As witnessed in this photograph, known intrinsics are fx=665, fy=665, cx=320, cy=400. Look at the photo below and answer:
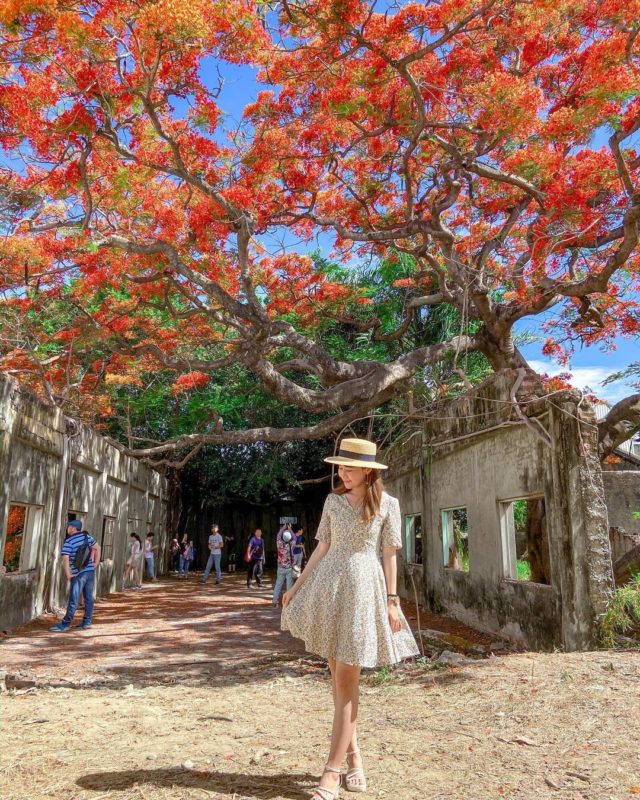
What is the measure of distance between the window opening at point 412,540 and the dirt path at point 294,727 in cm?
648

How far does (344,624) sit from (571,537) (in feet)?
14.9

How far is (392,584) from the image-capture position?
3.56 metres

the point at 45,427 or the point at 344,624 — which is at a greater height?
the point at 45,427

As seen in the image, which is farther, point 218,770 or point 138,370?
point 138,370

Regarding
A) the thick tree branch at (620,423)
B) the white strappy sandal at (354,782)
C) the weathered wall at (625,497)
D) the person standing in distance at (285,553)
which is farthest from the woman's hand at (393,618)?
the weathered wall at (625,497)

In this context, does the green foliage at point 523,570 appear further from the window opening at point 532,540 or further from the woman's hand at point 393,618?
the woman's hand at point 393,618

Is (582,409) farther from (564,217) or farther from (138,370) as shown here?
(138,370)

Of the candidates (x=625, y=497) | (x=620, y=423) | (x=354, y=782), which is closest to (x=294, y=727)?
(x=354, y=782)

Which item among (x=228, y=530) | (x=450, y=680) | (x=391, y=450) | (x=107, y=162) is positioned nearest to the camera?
(x=450, y=680)

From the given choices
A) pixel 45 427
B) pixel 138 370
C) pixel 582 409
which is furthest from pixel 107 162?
pixel 582 409

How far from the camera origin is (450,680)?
588 centimetres

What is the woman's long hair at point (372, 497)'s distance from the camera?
3.56 m

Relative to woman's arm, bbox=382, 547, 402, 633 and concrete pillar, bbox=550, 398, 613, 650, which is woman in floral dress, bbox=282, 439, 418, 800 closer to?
woman's arm, bbox=382, 547, 402, 633

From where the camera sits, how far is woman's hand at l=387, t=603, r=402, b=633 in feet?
11.4
